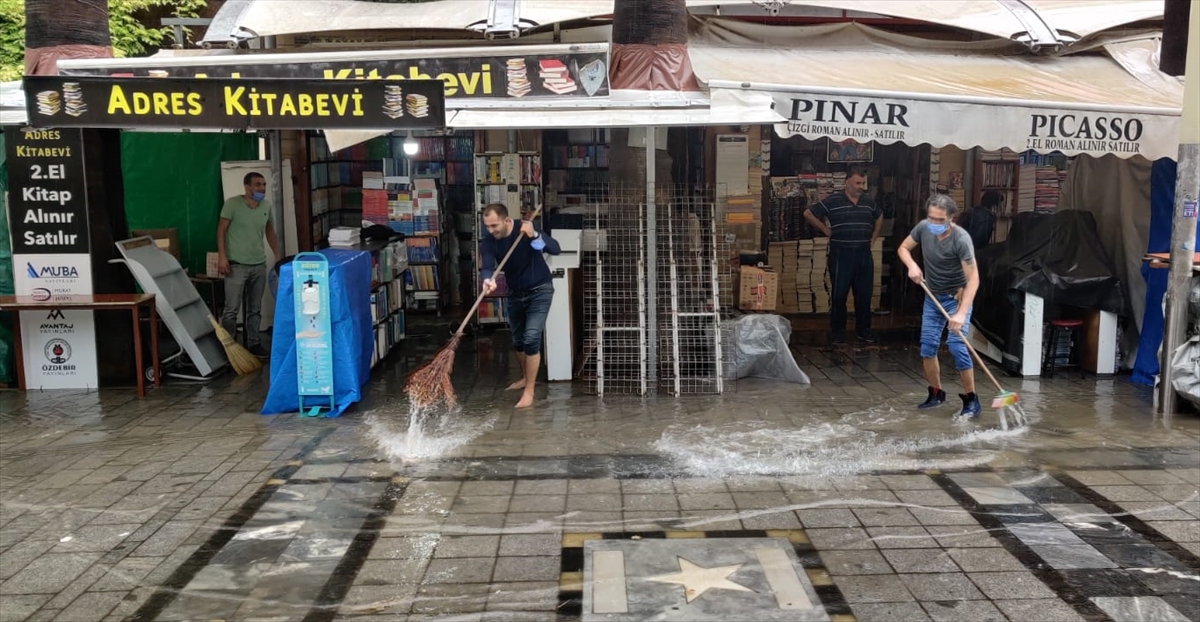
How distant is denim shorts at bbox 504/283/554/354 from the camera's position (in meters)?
8.30

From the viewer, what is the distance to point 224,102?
7277 mm

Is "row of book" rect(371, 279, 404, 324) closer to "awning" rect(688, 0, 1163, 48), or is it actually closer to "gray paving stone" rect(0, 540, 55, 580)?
"gray paving stone" rect(0, 540, 55, 580)

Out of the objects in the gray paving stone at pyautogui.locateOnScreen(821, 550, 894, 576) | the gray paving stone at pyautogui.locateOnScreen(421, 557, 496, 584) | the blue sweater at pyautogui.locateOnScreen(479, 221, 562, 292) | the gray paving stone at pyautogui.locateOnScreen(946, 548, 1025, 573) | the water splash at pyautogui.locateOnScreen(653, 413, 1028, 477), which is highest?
the blue sweater at pyautogui.locateOnScreen(479, 221, 562, 292)

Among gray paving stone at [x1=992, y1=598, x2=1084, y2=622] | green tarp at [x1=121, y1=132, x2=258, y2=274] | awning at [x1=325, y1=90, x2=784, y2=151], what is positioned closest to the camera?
gray paving stone at [x1=992, y1=598, x2=1084, y2=622]

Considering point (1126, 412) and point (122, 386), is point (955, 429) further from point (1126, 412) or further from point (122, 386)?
point (122, 386)

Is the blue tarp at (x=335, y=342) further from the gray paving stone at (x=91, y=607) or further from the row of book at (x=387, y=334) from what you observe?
the gray paving stone at (x=91, y=607)

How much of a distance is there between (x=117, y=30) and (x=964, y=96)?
40.6ft

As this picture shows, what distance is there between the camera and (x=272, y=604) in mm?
4785

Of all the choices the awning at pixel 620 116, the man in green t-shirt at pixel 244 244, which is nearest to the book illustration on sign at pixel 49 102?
the awning at pixel 620 116

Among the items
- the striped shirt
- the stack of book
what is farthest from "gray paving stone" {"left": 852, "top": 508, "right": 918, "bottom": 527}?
the stack of book

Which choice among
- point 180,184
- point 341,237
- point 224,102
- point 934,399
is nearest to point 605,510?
point 934,399

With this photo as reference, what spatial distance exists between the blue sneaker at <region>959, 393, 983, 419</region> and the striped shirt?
9.62ft

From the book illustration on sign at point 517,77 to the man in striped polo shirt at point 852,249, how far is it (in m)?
3.92

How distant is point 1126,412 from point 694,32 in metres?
5.53
